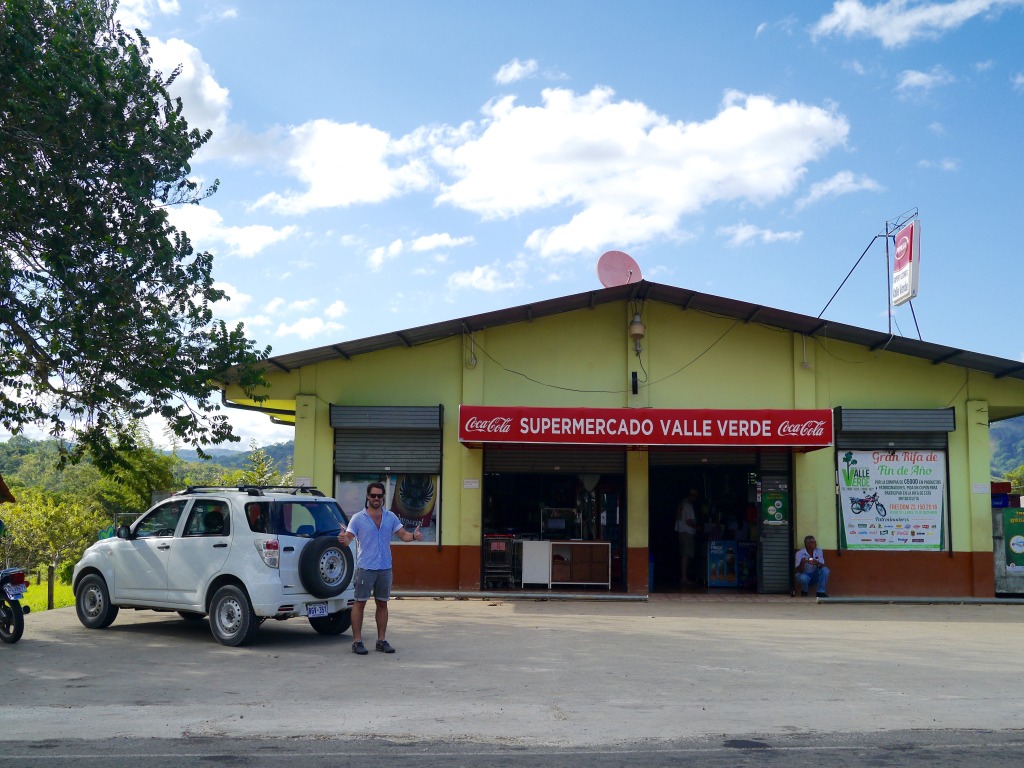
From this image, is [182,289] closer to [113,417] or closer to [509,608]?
[113,417]

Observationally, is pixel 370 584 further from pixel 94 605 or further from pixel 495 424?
pixel 495 424

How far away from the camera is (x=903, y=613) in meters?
15.8

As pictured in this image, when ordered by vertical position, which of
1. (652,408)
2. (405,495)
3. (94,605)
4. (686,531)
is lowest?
(94,605)

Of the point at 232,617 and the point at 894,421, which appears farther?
the point at 894,421

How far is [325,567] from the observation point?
1109 centimetres

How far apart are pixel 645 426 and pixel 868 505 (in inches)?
188

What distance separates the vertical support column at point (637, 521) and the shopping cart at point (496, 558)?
2.17 m

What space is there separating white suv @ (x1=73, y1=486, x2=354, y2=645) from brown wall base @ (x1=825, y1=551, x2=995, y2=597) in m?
9.85

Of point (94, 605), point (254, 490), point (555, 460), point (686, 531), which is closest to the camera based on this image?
point (254, 490)

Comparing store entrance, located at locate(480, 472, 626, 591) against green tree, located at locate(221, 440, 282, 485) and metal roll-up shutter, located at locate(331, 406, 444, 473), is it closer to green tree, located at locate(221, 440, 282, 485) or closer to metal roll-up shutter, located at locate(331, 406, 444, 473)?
metal roll-up shutter, located at locate(331, 406, 444, 473)

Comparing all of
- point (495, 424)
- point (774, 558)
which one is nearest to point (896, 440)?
point (774, 558)

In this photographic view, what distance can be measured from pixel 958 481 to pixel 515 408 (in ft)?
27.2

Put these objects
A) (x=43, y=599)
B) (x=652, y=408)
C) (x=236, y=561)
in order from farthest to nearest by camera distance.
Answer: (x=43, y=599) → (x=652, y=408) → (x=236, y=561)

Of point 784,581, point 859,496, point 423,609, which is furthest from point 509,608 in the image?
point 859,496
